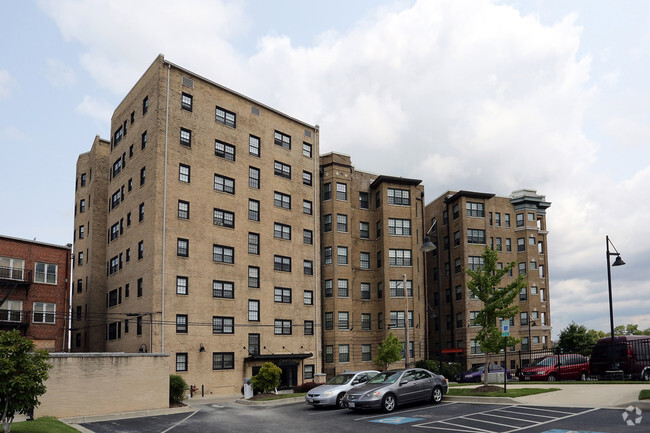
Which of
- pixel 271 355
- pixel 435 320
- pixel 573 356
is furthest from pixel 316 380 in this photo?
pixel 435 320

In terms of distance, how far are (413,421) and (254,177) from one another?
33008 millimetres

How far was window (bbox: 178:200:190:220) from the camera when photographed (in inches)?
1687

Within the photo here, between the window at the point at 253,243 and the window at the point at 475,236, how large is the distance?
2576 cm

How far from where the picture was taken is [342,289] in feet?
180

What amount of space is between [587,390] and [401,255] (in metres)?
33.2

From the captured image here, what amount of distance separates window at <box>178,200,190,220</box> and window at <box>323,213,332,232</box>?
16.4 m

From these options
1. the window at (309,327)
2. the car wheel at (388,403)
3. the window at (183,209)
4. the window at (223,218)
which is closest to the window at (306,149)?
the window at (223,218)

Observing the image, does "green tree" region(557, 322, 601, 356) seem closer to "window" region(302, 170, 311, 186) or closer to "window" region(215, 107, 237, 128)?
"window" region(302, 170, 311, 186)

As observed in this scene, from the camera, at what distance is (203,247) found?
43562 millimetres

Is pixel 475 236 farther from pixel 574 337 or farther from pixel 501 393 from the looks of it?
pixel 501 393

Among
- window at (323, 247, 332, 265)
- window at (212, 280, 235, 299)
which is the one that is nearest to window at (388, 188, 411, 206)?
window at (323, 247, 332, 265)

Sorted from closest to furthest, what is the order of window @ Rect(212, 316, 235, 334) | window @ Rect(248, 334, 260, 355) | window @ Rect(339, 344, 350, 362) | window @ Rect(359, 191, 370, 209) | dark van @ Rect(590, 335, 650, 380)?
dark van @ Rect(590, 335, 650, 380)
window @ Rect(212, 316, 235, 334)
window @ Rect(248, 334, 260, 355)
window @ Rect(339, 344, 350, 362)
window @ Rect(359, 191, 370, 209)

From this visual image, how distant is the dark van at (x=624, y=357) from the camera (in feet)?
96.1

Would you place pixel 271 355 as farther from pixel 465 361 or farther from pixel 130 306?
pixel 465 361
